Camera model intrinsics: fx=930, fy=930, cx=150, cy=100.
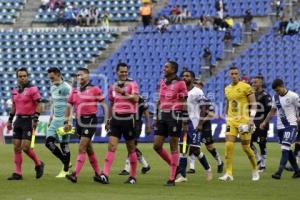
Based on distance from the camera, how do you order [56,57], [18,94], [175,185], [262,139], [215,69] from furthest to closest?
[56,57]
[215,69]
[262,139]
[18,94]
[175,185]

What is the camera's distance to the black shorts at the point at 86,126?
17.7 meters

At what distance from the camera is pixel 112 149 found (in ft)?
57.2

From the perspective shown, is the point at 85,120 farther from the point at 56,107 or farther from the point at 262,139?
the point at 262,139

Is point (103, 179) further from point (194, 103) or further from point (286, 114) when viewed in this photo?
point (286, 114)

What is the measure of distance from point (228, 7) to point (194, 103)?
949 inches

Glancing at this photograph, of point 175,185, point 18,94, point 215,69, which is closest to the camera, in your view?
point 175,185

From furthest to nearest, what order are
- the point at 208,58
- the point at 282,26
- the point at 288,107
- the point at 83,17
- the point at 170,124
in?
the point at 83,17 < the point at 208,58 < the point at 282,26 < the point at 288,107 < the point at 170,124

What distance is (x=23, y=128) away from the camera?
18547 mm

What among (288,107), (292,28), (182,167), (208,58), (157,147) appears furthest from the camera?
(208,58)

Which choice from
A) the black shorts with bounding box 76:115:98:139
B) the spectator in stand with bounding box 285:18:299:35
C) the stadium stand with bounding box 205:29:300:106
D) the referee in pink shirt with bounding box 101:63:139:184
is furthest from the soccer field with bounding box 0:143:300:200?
the spectator in stand with bounding box 285:18:299:35

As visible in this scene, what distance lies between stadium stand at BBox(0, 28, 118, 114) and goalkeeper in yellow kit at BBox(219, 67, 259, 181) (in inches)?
999

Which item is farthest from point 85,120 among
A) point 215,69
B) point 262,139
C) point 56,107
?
point 215,69

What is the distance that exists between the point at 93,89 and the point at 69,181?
1.83 meters

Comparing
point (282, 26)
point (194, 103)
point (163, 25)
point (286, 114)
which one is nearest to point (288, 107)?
point (286, 114)
